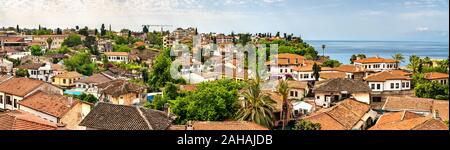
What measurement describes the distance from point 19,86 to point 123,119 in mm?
5566

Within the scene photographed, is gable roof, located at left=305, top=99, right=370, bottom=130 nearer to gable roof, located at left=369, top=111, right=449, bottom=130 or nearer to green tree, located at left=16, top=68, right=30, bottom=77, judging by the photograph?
gable roof, located at left=369, top=111, right=449, bottom=130

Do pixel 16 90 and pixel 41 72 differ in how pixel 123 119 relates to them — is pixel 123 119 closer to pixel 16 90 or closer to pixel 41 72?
pixel 16 90

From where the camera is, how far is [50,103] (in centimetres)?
939

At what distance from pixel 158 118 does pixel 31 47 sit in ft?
76.7

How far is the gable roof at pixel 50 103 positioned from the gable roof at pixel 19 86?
2.65 feet

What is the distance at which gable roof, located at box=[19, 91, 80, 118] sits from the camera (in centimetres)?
903

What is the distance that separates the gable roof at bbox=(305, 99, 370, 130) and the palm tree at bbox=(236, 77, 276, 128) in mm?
779

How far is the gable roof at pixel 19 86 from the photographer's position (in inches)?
422

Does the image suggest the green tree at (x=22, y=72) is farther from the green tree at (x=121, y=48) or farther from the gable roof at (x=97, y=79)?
the green tree at (x=121, y=48)

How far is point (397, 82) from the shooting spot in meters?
14.2
